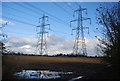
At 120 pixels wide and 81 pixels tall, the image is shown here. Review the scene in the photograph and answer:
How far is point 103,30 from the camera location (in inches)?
390

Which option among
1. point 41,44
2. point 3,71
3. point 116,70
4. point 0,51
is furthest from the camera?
point 41,44

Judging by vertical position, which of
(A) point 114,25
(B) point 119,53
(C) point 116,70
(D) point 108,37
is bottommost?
(C) point 116,70

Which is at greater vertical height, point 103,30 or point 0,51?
point 103,30

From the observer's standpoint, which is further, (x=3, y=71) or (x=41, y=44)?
(x=41, y=44)

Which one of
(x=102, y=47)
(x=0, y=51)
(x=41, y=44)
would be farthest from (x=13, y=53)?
(x=41, y=44)

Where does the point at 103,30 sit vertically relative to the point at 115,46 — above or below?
above

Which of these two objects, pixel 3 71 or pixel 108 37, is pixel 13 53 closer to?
pixel 3 71

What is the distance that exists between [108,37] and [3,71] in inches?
251

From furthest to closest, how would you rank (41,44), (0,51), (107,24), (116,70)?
1. (41,44)
2. (107,24)
3. (116,70)
4. (0,51)

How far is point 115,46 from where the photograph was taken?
29.3 ft

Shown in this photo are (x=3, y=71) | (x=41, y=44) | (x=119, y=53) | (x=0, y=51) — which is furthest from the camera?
(x=41, y=44)

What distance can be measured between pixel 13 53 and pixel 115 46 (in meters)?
5.57

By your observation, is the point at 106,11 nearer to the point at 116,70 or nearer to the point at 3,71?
the point at 116,70

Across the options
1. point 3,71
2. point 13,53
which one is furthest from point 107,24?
point 3,71
